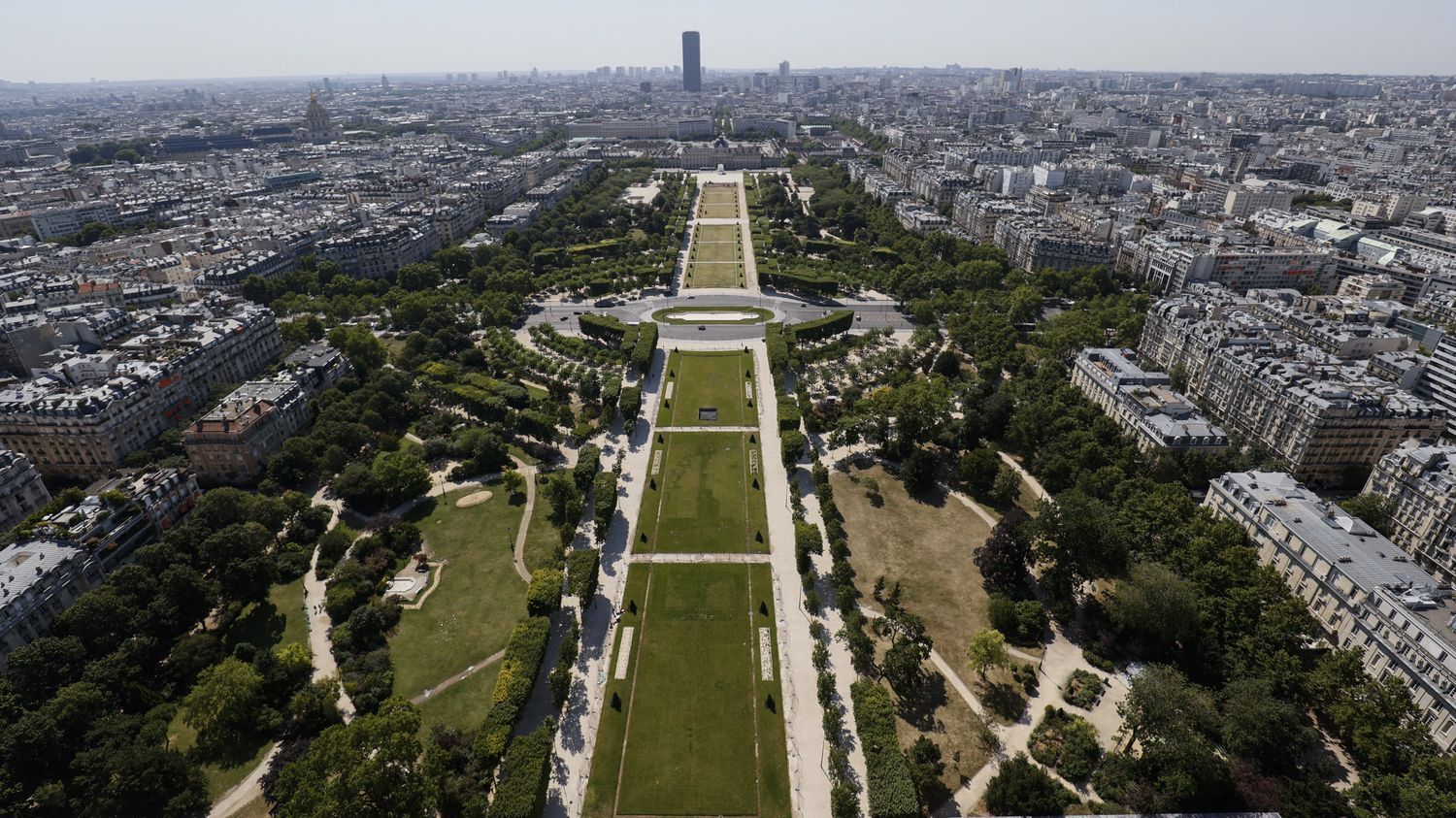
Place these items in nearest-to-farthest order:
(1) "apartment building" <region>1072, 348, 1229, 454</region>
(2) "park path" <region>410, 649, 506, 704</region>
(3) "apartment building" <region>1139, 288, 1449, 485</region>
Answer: (2) "park path" <region>410, 649, 506, 704</region> < (3) "apartment building" <region>1139, 288, 1449, 485</region> < (1) "apartment building" <region>1072, 348, 1229, 454</region>

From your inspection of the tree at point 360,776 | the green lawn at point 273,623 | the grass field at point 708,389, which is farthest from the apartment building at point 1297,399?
the green lawn at point 273,623

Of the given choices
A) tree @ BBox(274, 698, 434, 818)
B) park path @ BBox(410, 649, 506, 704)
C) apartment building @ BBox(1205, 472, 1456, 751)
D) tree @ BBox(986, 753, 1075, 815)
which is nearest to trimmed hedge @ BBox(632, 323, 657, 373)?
park path @ BBox(410, 649, 506, 704)

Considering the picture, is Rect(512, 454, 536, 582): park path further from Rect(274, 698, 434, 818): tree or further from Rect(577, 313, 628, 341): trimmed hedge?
Rect(577, 313, 628, 341): trimmed hedge

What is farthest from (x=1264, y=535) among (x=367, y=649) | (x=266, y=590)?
(x=266, y=590)

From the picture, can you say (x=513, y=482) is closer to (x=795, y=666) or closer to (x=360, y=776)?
(x=795, y=666)

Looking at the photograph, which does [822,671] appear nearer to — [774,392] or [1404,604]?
[1404,604]

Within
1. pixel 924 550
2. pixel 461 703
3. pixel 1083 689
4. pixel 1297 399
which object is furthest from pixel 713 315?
pixel 1083 689
